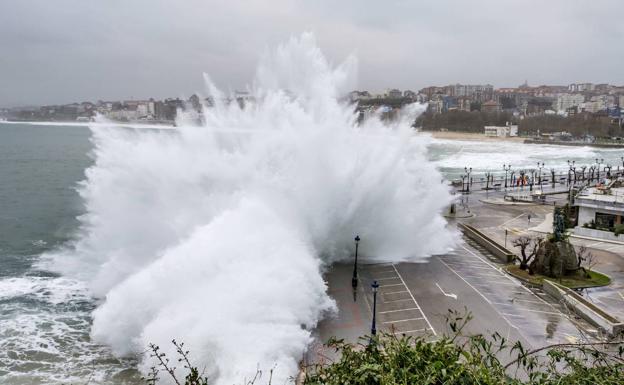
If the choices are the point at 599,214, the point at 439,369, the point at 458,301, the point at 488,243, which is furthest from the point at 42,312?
the point at 599,214

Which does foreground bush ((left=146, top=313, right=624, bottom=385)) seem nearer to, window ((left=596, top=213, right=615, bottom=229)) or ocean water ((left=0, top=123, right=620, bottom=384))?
ocean water ((left=0, top=123, right=620, bottom=384))

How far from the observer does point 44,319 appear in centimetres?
1909

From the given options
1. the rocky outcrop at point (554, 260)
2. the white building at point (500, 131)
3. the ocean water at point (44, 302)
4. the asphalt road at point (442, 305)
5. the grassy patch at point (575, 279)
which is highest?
the white building at point (500, 131)

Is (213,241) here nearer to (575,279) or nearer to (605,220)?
(575,279)

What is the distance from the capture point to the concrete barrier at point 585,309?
17.2 meters

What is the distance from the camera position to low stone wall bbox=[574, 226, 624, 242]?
31289 millimetres

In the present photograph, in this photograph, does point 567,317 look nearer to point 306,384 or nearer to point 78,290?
point 306,384

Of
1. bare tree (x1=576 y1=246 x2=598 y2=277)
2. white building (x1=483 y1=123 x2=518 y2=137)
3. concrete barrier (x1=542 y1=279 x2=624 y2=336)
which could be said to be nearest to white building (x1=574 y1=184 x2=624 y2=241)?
bare tree (x1=576 y1=246 x2=598 y2=277)

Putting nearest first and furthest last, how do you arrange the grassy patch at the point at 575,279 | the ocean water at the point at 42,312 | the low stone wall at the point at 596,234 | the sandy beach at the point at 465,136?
the ocean water at the point at 42,312 → the grassy patch at the point at 575,279 → the low stone wall at the point at 596,234 → the sandy beach at the point at 465,136

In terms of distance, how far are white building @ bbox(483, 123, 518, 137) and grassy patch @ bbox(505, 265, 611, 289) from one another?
505 ft

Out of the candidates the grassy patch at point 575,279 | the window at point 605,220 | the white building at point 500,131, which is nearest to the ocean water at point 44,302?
the grassy patch at point 575,279

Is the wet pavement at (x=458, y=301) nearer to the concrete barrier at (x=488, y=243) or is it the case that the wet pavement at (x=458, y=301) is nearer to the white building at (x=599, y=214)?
the concrete barrier at (x=488, y=243)

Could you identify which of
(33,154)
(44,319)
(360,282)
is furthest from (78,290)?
(33,154)

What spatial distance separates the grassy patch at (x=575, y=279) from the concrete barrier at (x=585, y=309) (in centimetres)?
83
